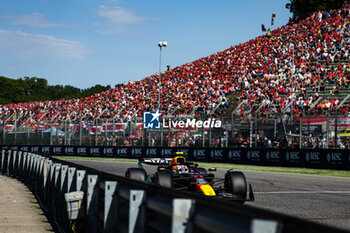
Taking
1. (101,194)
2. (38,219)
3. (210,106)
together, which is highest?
(210,106)

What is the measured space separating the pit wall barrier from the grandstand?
1.12m

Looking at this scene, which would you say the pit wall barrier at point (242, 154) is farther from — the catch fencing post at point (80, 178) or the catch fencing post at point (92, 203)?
the catch fencing post at point (92, 203)

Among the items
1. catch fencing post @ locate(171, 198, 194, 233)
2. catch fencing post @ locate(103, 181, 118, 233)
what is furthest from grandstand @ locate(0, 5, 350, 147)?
catch fencing post @ locate(171, 198, 194, 233)

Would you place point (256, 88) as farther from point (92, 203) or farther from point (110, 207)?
point (110, 207)

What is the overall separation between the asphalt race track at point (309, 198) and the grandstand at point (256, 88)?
288 inches

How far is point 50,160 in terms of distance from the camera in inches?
411

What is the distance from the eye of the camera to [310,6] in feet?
249

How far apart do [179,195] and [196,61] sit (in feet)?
173

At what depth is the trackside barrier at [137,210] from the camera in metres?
2.56

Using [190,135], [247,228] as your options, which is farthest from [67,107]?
[247,228]

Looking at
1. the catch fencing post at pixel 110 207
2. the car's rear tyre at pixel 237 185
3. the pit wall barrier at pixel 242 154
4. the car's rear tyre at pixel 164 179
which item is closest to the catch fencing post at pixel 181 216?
the catch fencing post at pixel 110 207

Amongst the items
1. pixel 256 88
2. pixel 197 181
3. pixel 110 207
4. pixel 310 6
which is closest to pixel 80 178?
pixel 110 207

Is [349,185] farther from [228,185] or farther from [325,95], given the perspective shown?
[325,95]

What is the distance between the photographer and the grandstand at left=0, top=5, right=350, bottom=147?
30.1m
